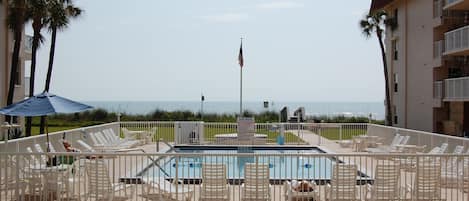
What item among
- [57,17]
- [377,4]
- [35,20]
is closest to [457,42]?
[377,4]

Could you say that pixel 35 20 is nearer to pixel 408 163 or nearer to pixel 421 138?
pixel 421 138

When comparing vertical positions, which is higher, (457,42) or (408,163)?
(457,42)

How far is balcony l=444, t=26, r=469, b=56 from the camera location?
2281 centimetres

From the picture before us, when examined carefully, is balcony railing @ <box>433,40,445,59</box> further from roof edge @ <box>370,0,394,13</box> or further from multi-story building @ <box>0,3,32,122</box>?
multi-story building @ <box>0,3,32,122</box>

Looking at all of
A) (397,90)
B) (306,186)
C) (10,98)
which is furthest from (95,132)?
(397,90)

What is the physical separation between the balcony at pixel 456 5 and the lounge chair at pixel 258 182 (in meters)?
16.8

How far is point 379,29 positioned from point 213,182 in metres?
25.1

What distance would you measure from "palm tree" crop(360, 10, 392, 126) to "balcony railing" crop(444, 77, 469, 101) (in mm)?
7755

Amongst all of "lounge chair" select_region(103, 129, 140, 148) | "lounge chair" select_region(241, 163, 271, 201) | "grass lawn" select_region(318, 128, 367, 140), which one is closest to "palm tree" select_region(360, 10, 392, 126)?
"grass lawn" select_region(318, 128, 367, 140)

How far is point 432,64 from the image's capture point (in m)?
26.8

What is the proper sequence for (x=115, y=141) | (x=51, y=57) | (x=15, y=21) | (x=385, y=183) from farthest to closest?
1. (x=51, y=57)
2. (x=15, y=21)
3. (x=115, y=141)
4. (x=385, y=183)

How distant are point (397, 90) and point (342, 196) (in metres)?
23.7

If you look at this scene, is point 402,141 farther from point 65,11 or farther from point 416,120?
point 65,11

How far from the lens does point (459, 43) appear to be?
23.4 m
